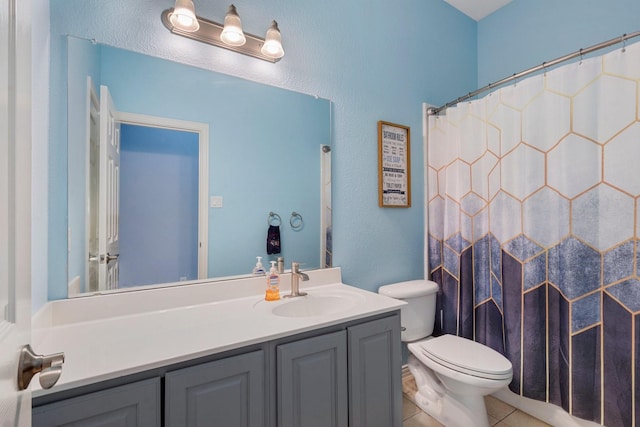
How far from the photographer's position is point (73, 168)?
1.17m

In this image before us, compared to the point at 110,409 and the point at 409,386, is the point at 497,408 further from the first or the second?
the point at 110,409

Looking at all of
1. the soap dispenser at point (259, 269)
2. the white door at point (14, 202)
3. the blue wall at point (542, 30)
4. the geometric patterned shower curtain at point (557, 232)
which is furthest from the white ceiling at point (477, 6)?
the white door at point (14, 202)

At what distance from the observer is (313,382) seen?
1126 mm

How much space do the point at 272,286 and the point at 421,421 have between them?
3.82 ft

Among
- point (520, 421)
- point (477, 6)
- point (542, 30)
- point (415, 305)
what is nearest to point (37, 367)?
point (415, 305)

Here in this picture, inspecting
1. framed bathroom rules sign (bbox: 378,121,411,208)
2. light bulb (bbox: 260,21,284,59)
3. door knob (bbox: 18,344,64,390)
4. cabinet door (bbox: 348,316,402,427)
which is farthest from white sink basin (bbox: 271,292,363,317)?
light bulb (bbox: 260,21,284,59)

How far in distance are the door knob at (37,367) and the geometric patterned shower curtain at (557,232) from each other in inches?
75.8

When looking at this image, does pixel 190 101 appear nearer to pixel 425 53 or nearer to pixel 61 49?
pixel 61 49

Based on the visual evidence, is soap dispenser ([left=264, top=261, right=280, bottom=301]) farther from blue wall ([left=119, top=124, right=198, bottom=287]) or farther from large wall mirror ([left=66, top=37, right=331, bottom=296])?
blue wall ([left=119, top=124, right=198, bottom=287])

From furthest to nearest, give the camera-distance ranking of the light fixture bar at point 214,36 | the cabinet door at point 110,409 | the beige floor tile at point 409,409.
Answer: the beige floor tile at point 409,409, the light fixture bar at point 214,36, the cabinet door at point 110,409

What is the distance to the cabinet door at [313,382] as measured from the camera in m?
1.06

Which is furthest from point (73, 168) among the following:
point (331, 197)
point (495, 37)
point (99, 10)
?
point (495, 37)

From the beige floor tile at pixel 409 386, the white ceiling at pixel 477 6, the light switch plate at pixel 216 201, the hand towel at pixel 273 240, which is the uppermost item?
the white ceiling at pixel 477 6

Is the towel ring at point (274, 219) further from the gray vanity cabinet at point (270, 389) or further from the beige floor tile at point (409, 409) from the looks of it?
→ the beige floor tile at point (409, 409)
